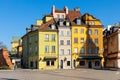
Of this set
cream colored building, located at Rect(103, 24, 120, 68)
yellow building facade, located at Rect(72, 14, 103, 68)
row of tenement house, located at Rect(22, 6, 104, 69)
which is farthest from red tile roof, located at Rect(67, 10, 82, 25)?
cream colored building, located at Rect(103, 24, 120, 68)

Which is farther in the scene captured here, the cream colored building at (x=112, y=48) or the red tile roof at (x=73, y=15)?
the red tile roof at (x=73, y=15)

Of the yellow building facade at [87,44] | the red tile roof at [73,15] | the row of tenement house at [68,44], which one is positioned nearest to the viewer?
the row of tenement house at [68,44]

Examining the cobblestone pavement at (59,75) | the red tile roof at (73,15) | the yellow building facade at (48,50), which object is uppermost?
the red tile roof at (73,15)

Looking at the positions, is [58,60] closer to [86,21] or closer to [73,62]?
[73,62]

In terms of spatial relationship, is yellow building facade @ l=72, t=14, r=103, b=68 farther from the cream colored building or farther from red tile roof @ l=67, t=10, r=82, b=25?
red tile roof @ l=67, t=10, r=82, b=25

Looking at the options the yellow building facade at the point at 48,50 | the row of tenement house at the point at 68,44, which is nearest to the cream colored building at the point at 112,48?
the row of tenement house at the point at 68,44

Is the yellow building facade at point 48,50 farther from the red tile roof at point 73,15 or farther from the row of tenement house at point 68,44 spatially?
the red tile roof at point 73,15

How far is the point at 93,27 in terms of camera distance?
3912 inches

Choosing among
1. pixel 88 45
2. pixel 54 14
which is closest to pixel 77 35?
pixel 88 45

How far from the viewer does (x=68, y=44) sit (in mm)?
98125

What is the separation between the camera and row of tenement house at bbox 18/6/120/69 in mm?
95625

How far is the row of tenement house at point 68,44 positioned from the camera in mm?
95625

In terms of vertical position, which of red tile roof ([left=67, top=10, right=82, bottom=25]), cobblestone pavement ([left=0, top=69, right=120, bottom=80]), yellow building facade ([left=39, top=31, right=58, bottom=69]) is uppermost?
red tile roof ([left=67, top=10, right=82, bottom=25])

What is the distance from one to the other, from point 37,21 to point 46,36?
15.6m
